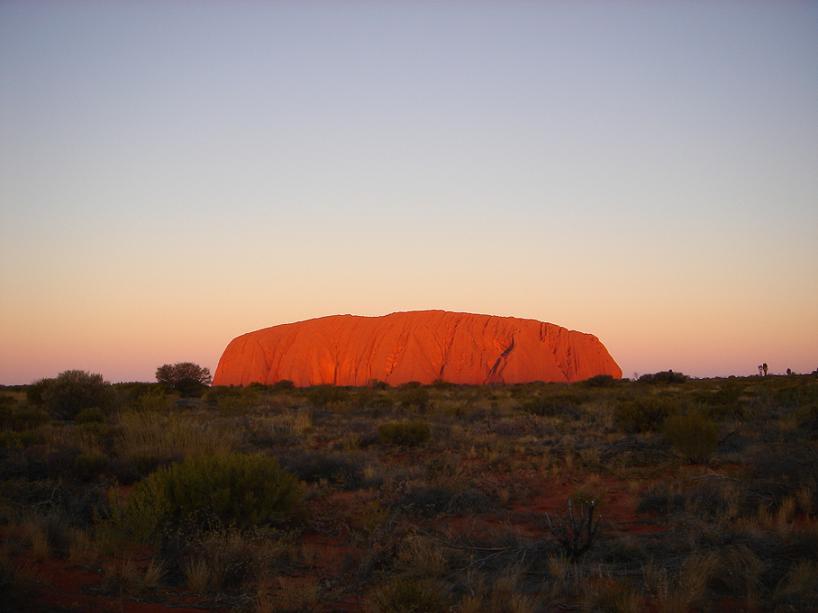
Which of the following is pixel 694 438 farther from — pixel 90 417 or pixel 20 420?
pixel 20 420

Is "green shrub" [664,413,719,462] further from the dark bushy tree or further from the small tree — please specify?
the small tree

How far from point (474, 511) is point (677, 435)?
466cm

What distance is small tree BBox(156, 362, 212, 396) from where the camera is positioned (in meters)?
35.2

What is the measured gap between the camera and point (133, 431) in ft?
34.9

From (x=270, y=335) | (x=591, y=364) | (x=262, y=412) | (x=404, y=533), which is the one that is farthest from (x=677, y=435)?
(x=270, y=335)

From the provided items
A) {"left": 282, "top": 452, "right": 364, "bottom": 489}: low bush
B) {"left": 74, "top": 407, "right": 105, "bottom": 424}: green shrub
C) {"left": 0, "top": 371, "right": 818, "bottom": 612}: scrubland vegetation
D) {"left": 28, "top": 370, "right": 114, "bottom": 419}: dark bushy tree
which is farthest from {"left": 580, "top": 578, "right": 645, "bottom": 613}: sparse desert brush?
{"left": 28, "top": 370, "right": 114, "bottom": 419}: dark bushy tree

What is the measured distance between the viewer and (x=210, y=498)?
6414mm

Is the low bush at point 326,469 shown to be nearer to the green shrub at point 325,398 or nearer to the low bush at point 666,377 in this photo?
the green shrub at point 325,398

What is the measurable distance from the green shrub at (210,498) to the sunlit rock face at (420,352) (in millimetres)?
42187

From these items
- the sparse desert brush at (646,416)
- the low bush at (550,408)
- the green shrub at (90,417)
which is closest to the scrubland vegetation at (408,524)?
the sparse desert brush at (646,416)

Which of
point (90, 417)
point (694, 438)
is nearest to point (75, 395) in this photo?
point (90, 417)

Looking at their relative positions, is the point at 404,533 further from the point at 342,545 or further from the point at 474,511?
the point at 474,511

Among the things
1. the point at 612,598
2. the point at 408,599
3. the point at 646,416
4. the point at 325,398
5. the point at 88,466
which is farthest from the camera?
the point at 325,398

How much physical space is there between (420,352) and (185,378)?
767 inches
